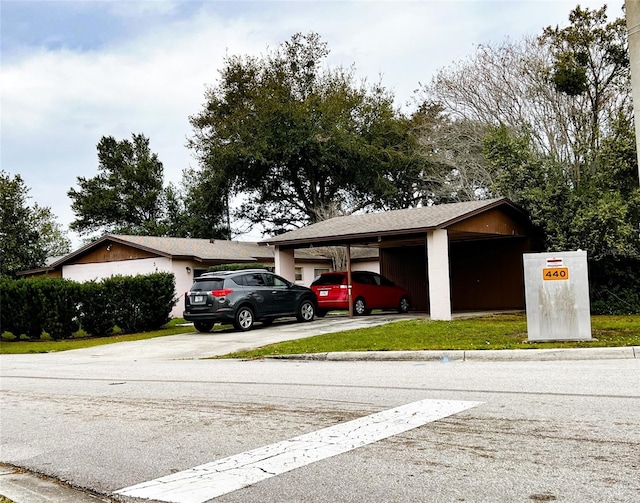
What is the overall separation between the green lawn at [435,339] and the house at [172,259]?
38.5ft

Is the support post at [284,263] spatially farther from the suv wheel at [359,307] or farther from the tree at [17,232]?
the tree at [17,232]

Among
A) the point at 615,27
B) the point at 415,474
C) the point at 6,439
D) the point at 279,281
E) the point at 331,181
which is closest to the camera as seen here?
the point at 415,474

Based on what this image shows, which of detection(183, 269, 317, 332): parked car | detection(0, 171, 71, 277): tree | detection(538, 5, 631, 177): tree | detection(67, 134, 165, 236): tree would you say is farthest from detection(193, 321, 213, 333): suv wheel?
detection(67, 134, 165, 236): tree

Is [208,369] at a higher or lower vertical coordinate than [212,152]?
lower

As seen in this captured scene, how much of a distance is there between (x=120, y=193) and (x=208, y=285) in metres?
41.5

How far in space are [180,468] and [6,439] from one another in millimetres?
2855

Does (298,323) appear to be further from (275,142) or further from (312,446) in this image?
(275,142)

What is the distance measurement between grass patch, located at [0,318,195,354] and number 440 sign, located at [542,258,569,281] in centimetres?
1313

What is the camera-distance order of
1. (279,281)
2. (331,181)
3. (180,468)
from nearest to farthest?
(180,468) < (279,281) < (331,181)

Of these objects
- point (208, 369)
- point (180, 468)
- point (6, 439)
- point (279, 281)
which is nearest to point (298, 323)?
point (279, 281)

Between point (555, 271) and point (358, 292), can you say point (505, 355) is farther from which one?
point (358, 292)

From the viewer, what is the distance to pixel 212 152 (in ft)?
153

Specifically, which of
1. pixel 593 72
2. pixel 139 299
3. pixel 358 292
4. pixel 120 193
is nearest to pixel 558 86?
pixel 593 72

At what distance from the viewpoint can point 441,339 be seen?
14773 millimetres
